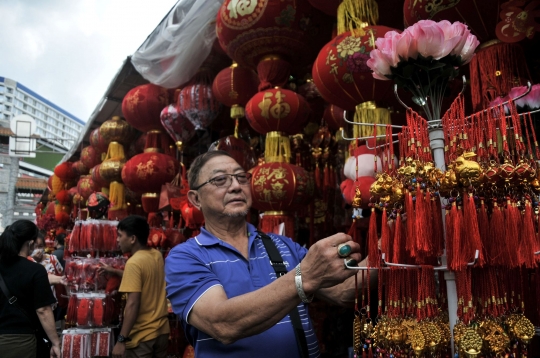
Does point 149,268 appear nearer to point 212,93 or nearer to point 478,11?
point 212,93

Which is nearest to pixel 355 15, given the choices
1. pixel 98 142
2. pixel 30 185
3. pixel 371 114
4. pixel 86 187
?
pixel 371 114

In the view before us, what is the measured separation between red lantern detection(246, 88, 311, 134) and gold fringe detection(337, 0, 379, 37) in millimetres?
624

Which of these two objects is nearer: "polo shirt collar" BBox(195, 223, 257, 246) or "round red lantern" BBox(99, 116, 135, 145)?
"polo shirt collar" BBox(195, 223, 257, 246)

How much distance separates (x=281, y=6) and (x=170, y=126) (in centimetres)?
153

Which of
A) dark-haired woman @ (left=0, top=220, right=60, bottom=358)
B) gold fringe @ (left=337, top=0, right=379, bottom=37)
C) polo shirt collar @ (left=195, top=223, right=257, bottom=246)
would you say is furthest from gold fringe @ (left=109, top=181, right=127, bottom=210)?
polo shirt collar @ (left=195, top=223, right=257, bottom=246)

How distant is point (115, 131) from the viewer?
4.45 meters

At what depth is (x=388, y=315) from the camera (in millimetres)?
966

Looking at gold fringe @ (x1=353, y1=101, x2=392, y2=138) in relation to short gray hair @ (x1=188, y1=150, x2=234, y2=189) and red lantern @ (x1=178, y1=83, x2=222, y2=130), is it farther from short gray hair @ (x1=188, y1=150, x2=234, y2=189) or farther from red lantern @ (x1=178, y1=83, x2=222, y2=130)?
red lantern @ (x1=178, y1=83, x2=222, y2=130)

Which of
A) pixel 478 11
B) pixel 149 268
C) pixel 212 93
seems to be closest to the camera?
pixel 478 11

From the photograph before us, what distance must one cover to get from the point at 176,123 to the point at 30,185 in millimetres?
17586

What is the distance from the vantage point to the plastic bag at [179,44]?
2941 mm

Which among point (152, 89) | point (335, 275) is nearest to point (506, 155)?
point (335, 275)

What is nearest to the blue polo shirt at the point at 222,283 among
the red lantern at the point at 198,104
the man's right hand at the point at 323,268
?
the man's right hand at the point at 323,268

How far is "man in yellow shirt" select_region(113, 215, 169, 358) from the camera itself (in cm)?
237
